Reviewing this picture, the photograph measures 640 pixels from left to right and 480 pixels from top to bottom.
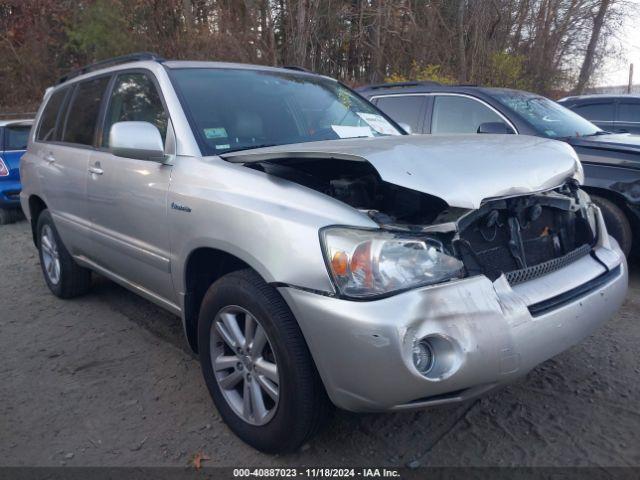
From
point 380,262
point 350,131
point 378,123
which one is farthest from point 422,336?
point 378,123

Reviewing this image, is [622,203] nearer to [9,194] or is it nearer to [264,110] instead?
[264,110]

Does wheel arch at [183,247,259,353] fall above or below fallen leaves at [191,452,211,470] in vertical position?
above

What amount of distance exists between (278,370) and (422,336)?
0.67 m

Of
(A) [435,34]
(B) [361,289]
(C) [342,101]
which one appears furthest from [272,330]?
(A) [435,34]

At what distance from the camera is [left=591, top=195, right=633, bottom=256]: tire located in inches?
189

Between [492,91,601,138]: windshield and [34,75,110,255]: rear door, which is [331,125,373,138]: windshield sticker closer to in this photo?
[34,75,110,255]: rear door

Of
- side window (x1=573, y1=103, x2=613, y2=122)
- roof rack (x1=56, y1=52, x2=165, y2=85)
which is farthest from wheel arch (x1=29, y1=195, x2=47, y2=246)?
side window (x1=573, y1=103, x2=613, y2=122)

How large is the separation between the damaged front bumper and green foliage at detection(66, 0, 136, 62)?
1740 cm

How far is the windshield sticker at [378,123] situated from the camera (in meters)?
4.00

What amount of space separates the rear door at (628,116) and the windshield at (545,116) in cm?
282

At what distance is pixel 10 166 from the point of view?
8.87 meters

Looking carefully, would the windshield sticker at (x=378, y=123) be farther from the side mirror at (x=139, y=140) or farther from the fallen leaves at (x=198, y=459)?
the fallen leaves at (x=198, y=459)

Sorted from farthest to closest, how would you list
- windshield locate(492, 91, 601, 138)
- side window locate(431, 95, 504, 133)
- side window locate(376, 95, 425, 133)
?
1. side window locate(376, 95, 425, 133)
2. side window locate(431, 95, 504, 133)
3. windshield locate(492, 91, 601, 138)

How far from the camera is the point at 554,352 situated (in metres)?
2.39
